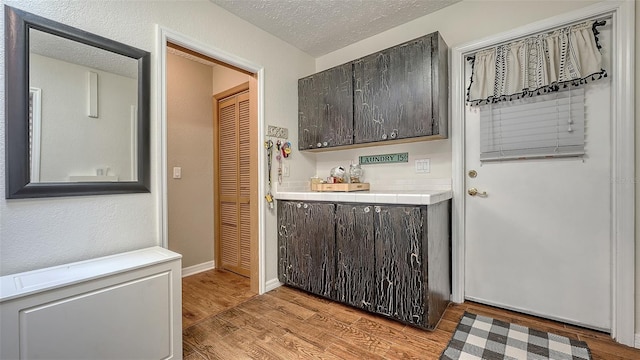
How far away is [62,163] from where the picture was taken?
141cm

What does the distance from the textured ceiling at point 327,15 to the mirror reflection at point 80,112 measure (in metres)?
1.06

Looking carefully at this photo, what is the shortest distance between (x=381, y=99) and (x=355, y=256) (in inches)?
51.9

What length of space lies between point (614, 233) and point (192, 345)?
9.08 feet

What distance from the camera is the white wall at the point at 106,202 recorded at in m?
1.29

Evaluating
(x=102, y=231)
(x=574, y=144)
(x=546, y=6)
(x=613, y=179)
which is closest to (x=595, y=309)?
(x=613, y=179)

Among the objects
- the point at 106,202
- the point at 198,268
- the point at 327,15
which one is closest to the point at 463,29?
the point at 327,15

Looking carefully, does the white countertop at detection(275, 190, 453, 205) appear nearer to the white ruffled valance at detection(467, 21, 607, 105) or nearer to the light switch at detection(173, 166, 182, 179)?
the white ruffled valance at detection(467, 21, 607, 105)

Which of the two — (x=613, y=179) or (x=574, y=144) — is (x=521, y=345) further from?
(x=574, y=144)

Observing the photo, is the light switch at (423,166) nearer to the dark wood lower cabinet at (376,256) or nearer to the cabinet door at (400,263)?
the dark wood lower cabinet at (376,256)

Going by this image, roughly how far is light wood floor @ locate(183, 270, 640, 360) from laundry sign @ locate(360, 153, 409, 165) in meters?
1.32

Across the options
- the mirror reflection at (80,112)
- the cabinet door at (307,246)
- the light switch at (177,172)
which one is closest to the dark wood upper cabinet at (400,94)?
the cabinet door at (307,246)

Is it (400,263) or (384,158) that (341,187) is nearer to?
(384,158)

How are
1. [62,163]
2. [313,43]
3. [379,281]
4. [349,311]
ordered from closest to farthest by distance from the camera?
1. [62,163]
2. [379,281]
3. [349,311]
4. [313,43]

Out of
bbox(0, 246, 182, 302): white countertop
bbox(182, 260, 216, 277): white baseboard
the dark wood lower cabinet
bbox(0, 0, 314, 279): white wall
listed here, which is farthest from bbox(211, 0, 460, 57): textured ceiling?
bbox(182, 260, 216, 277): white baseboard
